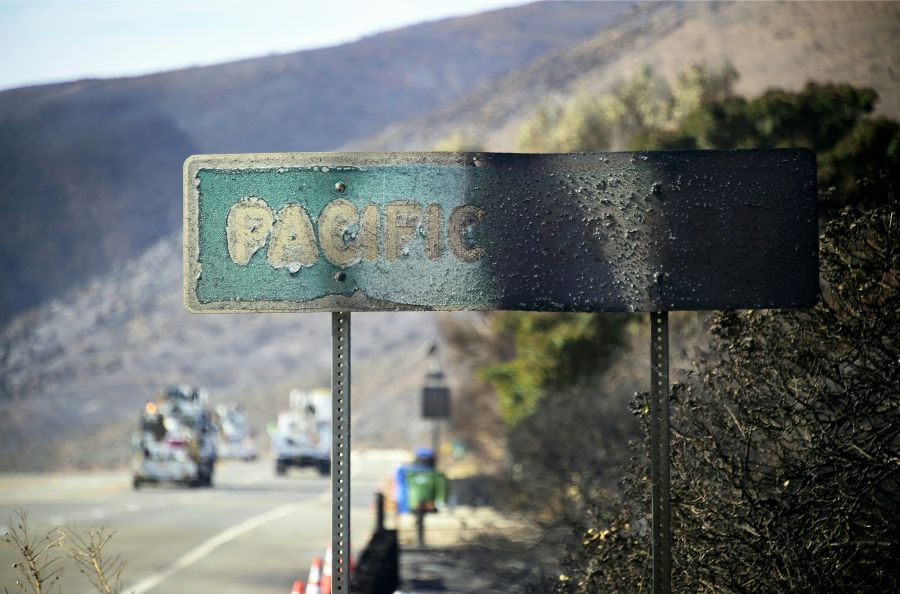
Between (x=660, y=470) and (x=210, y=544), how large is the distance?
19.3 metres

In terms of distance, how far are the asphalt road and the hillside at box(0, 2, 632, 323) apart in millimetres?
49660

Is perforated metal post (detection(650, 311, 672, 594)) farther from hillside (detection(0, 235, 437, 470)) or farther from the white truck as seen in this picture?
hillside (detection(0, 235, 437, 470))

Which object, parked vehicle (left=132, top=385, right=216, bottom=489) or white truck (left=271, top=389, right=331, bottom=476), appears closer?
parked vehicle (left=132, top=385, right=216, bottom=489)

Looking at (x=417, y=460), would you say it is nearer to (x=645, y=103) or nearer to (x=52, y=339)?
(x=645, y=103)

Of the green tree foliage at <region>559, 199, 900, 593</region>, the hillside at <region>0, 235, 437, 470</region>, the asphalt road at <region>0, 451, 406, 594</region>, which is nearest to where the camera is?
the green tree foliage at <region>559, 199, 900, 593</region>

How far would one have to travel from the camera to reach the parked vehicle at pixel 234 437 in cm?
8569

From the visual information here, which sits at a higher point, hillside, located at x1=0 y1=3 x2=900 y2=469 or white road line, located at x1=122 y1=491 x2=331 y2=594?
hillside, located at x1=0 y1=3 x2=900 y2=469

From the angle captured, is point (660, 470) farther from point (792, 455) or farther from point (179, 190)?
point (179, 190)

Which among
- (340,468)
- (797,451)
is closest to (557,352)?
(797,451)

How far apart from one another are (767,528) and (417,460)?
2430 centimetres

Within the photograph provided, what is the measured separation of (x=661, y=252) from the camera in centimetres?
715

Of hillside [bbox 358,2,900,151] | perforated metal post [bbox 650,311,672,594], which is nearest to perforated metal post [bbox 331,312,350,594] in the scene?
perforated metal post [bbox 650,311,672,594]

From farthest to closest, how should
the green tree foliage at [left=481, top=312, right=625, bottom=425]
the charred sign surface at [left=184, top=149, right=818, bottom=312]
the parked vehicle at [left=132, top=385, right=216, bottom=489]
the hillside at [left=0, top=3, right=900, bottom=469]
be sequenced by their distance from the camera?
the hillside at [left=0, top=3, right=900, bottom=469]
the parked vehicle at [left=132, top=385, right=216, bottom=489]
the green tree foliage at [left=481, top=312, right=625, bottom=425]
the charred sign surface at [left=184, top=149, right=818, bottom=312]

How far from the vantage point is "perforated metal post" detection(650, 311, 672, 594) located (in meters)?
6.91
